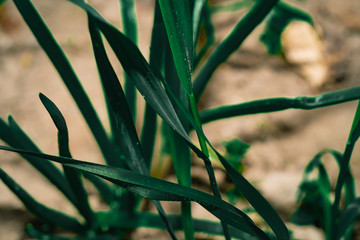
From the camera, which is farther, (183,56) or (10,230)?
(10,230)

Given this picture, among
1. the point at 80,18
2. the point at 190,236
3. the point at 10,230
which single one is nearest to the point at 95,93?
the point at 80,18

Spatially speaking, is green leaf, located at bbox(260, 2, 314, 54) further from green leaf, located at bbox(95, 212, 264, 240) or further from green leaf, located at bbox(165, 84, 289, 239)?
green leaf, located at bbox(165, 84, 289, 239)

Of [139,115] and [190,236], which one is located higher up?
[139,115]

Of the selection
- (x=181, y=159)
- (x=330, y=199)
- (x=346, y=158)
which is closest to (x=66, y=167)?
(x=181, y=159)

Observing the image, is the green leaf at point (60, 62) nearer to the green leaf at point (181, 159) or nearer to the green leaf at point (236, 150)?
the green leaf at point (181, 159)

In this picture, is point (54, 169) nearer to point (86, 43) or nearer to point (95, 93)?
point (95, 93)

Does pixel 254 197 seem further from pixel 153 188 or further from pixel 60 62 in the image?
pixel 60 62
